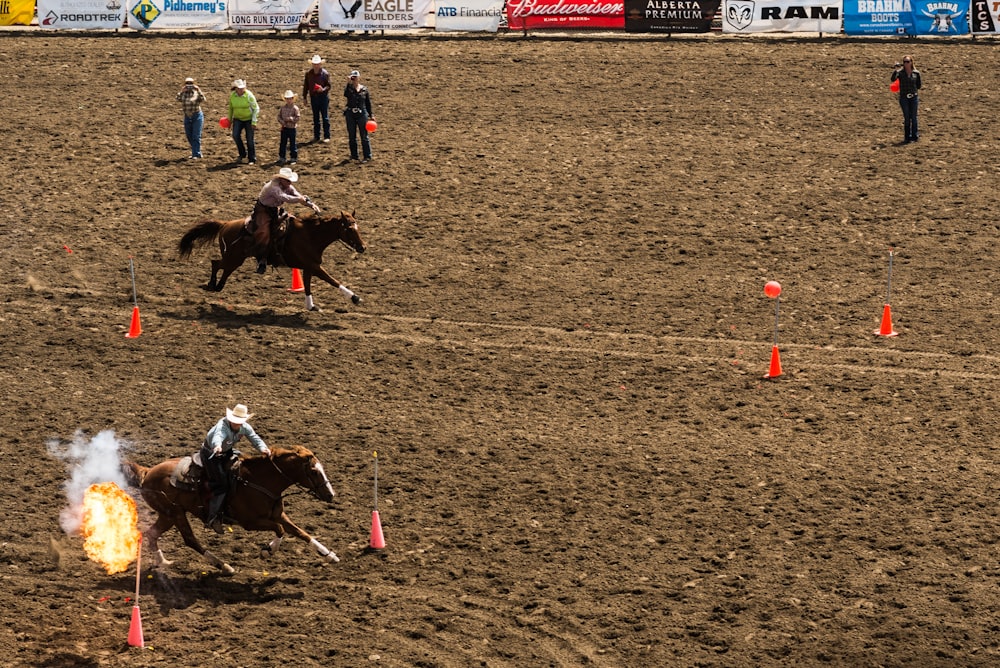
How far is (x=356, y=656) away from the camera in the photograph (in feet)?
49.1

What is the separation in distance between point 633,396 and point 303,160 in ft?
44.8

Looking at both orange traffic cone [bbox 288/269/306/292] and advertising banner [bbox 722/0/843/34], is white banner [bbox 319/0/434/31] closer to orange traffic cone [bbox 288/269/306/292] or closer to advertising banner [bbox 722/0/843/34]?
advertising banner [bbox 722/0/843/34]

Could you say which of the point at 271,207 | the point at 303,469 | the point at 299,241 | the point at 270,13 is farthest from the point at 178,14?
the point at 303,469

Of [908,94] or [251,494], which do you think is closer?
[251,494]

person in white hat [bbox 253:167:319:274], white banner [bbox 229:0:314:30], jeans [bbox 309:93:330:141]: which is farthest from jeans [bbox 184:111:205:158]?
white banner [bbox 229:0:314:30]

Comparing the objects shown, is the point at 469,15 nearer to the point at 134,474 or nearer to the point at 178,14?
the point at 178,14

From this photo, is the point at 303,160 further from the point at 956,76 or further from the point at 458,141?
the point at 956,76

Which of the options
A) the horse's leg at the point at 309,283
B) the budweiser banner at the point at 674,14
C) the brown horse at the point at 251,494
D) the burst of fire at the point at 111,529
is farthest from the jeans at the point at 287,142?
the brown horse at the point at 251,494

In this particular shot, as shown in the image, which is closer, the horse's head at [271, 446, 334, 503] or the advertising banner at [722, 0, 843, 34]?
the horse's head at [271, 446, 334, 503]

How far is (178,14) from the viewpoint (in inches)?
1610

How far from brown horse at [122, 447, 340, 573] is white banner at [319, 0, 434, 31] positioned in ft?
85.5

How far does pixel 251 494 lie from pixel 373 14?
26617 mm

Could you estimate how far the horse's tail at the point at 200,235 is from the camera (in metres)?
25.3

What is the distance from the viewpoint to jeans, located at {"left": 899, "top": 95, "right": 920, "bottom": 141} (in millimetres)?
31734
